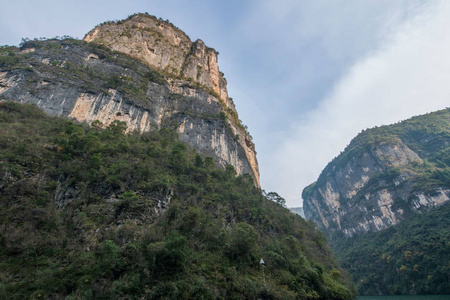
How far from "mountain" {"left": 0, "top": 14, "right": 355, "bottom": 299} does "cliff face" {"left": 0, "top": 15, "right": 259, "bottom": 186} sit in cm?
20

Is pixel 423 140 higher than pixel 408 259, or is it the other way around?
pixel 423 140

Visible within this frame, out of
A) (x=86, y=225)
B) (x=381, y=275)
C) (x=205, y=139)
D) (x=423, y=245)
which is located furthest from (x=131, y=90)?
(x=381, y=275)

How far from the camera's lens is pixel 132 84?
3144cm

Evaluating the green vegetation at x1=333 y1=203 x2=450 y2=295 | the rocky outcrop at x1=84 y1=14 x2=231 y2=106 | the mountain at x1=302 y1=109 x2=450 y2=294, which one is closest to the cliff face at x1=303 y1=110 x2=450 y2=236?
the mountain at x1=302 y1=109 x2=450 y2=294

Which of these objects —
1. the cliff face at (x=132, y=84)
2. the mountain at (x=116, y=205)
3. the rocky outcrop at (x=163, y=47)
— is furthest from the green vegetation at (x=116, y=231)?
the rocky outcrop at (x=163, y=47)

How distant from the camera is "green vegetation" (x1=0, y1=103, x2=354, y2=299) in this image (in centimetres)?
893

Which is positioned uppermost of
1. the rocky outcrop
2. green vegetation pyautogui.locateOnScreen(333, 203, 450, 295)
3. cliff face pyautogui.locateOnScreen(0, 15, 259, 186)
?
the rocky outcrop

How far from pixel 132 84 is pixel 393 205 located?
67130 millimetres

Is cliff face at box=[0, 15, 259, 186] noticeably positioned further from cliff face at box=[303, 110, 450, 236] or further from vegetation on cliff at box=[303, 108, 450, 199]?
vegetation on cliff at box=[303, 108, 450, 199]

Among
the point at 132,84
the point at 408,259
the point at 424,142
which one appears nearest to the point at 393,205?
the point at 408,259

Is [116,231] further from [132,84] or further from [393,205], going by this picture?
[393,205]

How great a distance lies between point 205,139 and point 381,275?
41434 mm

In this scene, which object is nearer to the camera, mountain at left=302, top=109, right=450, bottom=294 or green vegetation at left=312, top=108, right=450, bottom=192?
mountain at left=302, top=109, right=450, bottom=294

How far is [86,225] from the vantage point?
1139 cm
